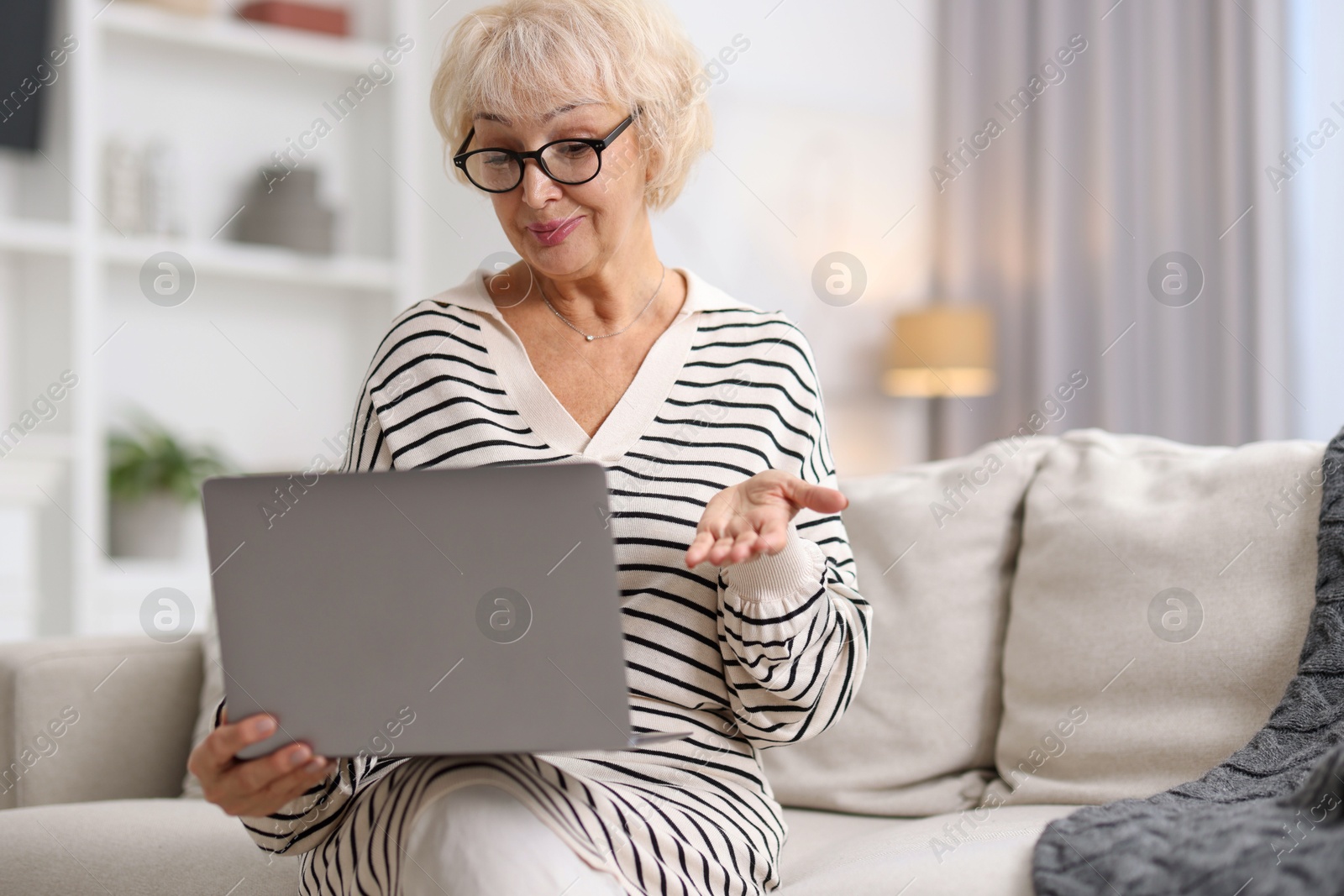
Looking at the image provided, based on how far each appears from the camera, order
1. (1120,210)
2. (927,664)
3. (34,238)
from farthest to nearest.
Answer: (1120,210) → (34,238) → (927,664)

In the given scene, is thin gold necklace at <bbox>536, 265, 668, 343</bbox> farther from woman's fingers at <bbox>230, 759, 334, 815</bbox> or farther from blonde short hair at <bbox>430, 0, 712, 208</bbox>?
woman's fingers at <bbox>230, 759, 334, 815</bbox>

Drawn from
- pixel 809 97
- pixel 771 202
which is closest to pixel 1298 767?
pixel 771 202

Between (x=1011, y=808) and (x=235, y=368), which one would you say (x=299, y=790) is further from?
(x=235, y=368)

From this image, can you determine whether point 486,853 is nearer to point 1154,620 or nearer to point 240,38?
point 1154,620

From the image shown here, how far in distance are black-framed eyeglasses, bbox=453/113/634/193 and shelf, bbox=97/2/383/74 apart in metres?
2.38

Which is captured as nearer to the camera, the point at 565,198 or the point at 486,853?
the point at 486,853

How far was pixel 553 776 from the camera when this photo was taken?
98cm

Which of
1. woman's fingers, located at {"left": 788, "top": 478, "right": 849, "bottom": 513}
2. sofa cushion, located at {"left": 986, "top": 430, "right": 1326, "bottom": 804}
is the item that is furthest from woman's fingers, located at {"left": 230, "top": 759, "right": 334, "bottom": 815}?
sofa cushion, located at {"left": 986, "top": 430, "right": 1326, "bottom": 804}

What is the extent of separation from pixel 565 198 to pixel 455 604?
1.65 feet

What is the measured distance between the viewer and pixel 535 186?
47.9 inches

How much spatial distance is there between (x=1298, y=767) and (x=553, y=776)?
2.38 ft

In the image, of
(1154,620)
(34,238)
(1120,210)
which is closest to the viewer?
(1154,620)

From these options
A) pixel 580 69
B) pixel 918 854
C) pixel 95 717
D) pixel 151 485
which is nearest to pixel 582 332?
pixel 580 69

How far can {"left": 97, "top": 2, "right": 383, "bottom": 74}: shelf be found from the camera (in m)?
3.21
